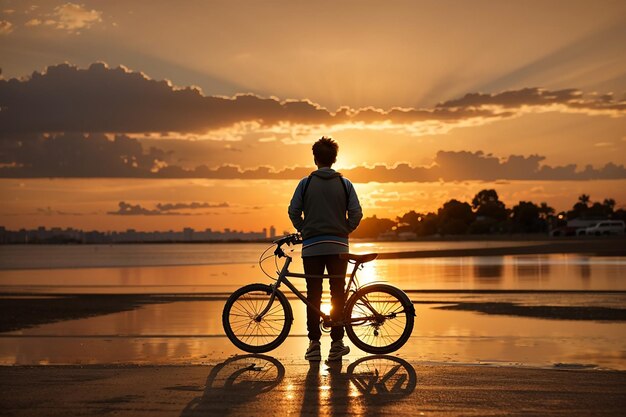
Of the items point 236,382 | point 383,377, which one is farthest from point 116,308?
point 383,377

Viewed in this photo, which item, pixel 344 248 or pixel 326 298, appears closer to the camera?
pixel 344 248

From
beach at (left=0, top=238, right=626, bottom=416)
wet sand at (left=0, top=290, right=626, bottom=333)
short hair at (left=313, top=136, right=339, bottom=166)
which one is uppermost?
short hair at (left=313, top=136, right=339, bottom=166)

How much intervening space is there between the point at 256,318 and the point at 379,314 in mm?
1623

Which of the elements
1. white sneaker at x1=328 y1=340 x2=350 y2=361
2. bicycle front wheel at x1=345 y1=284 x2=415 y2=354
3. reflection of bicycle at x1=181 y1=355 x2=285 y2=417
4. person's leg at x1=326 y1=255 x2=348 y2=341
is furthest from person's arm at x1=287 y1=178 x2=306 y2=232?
reflection of bicycle at x1=181 y1=355 x2=285 y2=417

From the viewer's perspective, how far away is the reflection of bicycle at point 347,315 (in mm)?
9750

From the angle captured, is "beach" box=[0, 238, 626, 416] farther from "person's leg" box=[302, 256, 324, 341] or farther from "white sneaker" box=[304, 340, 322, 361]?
"person's leg" box=[302, 256, 324, 341]

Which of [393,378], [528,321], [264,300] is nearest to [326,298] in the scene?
[528,321]

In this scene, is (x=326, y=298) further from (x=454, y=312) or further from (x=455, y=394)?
(x=455, y=394)

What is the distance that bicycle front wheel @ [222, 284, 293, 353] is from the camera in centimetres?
1005

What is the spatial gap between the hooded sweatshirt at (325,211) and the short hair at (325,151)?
0.13m

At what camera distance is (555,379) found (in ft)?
24.9

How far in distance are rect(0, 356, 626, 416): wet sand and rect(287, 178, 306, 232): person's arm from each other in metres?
1.95

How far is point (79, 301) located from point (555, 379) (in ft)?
52.8

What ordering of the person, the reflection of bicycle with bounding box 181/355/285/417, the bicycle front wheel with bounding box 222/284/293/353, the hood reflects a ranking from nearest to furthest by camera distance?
the reflection of bicycle with bounding box 181/355/285/417 → the person → the hood → the bicycle front wheel with bounding box 222/284/293/353
